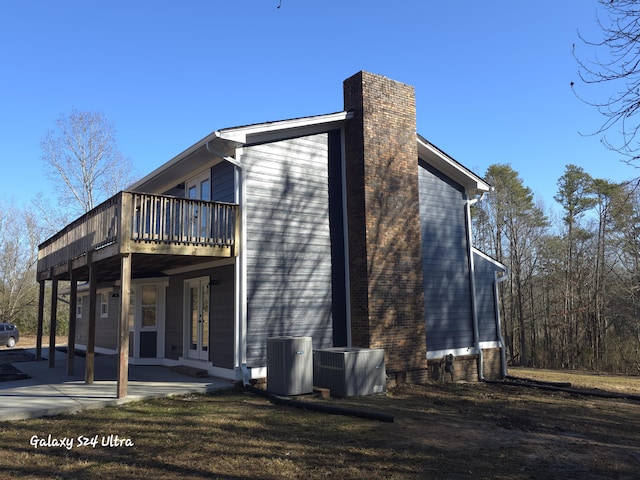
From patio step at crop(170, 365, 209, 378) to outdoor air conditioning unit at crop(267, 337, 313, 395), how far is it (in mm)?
2442

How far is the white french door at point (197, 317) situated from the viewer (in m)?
11.8

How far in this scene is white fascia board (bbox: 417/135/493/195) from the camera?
44.0ft

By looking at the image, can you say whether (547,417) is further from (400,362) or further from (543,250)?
(543,250)

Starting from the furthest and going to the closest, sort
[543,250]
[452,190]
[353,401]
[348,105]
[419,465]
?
1. [543,250]
2. [452,190]
3. [348,105]
4. [353,401]
5. [419,465]

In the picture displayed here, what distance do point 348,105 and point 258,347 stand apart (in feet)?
21.1

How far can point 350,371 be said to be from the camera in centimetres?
955

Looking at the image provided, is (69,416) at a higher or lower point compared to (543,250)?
lower

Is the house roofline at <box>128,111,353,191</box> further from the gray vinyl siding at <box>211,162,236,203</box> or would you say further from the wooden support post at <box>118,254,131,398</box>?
the wooden support post at <box>118,254,131,398</box>

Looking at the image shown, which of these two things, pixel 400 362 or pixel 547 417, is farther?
pixel 400 362

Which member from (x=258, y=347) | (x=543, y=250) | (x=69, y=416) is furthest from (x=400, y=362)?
(x=543, y=250)

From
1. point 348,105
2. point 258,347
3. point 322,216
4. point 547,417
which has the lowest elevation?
point 547,417

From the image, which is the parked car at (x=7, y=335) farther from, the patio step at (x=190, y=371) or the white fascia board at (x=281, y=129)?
the white fascia board at (x=281, y=129)

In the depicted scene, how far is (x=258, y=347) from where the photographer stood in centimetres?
1038

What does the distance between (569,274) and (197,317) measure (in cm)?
2309
